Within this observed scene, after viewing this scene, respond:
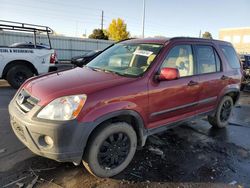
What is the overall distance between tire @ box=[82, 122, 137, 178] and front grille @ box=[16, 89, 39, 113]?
0.82 metres

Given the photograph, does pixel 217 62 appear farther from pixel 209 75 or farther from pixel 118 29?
pixel 118 29

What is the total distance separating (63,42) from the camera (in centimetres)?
2070

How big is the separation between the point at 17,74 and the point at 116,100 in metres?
6.49

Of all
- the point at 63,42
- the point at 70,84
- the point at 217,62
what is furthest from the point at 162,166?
the point at 63,42

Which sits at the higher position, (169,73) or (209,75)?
(169,73)

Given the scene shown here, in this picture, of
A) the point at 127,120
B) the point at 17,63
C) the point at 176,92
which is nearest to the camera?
the point at 127,120

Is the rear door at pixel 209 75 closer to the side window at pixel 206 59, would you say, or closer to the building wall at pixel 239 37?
the side window at pixel 206 59

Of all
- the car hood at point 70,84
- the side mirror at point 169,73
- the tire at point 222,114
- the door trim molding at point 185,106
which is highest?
the side mirror at point 169,73

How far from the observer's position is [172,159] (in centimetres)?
374

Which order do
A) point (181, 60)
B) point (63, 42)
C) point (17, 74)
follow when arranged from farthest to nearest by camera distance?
point (63, 42)
point (17, 74)
point (181, 60)

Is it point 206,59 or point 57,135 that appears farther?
point 206,59

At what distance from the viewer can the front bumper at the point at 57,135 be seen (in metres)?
2.63

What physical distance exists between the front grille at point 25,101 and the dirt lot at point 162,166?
0.89 metres

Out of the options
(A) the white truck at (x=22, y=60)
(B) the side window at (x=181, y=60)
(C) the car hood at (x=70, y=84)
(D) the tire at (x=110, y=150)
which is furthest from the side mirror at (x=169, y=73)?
(A) the white truck at (x=22, y=60)
